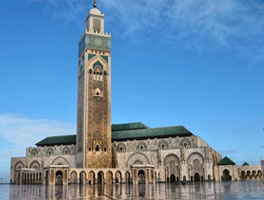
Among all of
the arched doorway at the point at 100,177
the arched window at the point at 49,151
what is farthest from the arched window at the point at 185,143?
the arched window at the point at 49,151

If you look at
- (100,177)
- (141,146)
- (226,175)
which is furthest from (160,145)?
(226,175)

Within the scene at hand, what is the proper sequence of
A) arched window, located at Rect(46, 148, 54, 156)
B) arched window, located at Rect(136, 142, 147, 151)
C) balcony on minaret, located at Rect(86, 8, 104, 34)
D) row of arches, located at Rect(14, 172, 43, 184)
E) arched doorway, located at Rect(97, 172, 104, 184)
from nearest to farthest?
1. arched doorway, located at Rect(97, 172, 104, 184)
2. row of arches, located at Rect(14, 172, 43, 184)
3. arched window, located at Rect(136, 142, 147, 151)
4. balcony on minaret, located at Rect(86, 8, 104, 34)
5. arched window, located at Rect(46, 148, 54, 156)

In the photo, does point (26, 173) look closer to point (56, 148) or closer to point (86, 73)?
point (56, 148)

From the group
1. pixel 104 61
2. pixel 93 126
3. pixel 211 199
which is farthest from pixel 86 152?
pixel 211 199

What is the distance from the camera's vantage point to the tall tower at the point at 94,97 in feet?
174

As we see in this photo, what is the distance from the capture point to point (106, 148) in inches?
2141

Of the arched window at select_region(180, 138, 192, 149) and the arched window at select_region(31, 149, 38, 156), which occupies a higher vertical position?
the arched window at select_region(180, 138, 192, 149)

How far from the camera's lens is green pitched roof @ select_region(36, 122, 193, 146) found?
5638 cm

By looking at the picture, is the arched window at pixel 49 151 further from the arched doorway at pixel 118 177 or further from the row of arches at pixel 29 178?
the arched doorway at pixel 118 177

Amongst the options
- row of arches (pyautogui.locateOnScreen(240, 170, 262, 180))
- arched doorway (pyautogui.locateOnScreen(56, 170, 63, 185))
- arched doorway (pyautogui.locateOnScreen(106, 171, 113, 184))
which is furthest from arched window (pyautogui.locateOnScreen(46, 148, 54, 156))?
row of arches (pyautogui.locateOnScreen(240, 170, 262, 180))

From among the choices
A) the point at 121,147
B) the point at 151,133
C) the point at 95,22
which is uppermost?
the point at 95,22

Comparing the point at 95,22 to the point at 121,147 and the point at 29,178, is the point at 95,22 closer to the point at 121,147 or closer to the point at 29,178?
the point at 121,147

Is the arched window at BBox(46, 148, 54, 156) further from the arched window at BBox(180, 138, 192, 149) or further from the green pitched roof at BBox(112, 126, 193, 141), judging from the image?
the arched window at BBox(180, 138, 192, 149)

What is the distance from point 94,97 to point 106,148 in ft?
30.0
